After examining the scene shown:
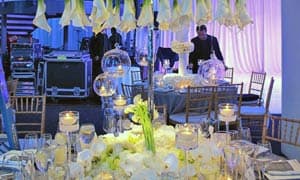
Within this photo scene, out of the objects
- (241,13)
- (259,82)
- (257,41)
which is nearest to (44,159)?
(241,13)

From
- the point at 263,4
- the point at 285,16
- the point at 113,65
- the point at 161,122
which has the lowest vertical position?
the point at 161,122

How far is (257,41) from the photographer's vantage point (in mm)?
12531

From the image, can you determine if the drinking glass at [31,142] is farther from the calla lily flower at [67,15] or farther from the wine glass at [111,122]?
the calla lily flower at [67,15]

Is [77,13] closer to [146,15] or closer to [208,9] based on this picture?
[146,15]

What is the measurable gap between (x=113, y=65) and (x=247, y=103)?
2559 millimetres

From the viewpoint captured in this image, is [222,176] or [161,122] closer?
[222,176]

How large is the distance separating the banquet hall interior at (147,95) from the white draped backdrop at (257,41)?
1.0 inches

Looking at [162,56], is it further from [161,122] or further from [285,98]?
[161,122]

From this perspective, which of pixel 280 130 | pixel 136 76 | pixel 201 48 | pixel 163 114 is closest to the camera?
pixel 163 114

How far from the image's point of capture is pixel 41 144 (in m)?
2.44

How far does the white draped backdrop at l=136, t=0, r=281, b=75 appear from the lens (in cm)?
1234

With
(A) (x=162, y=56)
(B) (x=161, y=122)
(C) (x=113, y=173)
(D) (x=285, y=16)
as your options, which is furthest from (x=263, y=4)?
(C) (x=113, y=173)

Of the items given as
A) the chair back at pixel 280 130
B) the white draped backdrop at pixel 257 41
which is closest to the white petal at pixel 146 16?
the chair back at pixel 280 130

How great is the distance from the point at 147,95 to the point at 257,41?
9.83 metres
